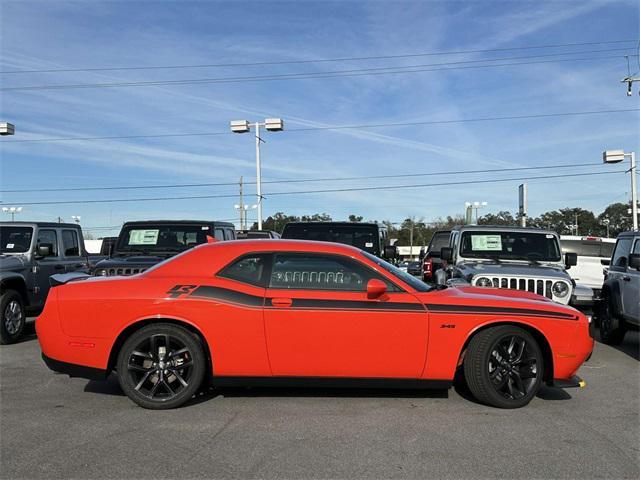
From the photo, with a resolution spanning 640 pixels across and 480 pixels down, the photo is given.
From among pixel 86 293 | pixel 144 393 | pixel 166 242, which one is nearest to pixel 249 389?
pixel 144 393

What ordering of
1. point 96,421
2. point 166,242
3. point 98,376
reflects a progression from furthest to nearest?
point 166,242
point 98,376
point 96,421

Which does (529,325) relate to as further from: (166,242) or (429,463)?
(166,242)

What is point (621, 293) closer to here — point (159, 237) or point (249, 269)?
point (249, 269)

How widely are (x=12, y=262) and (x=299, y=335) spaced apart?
250 inches

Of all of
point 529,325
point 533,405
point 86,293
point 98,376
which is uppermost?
point 86,293

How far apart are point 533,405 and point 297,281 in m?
2.51

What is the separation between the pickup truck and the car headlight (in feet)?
26.8

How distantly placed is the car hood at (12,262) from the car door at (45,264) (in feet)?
0.84

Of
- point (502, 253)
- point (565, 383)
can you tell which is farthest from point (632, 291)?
point (565, 383)

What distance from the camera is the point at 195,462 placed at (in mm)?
4039

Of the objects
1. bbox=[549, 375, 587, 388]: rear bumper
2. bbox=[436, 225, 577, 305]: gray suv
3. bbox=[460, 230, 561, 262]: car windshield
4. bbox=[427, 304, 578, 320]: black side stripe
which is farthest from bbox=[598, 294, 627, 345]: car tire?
bbox=[427, 304, 578, 320]: black side stripe

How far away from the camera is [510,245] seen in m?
10.4

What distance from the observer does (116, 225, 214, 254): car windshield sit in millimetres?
10422

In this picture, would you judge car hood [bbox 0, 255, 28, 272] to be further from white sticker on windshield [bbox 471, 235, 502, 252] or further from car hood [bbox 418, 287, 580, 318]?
white sticker on windshield [bbox 471, 235, 502, 252]
